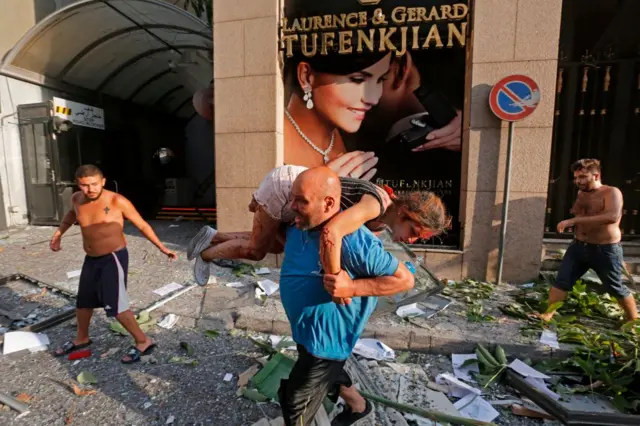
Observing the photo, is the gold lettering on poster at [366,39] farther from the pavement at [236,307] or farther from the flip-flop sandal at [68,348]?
the flip-flop sandal at [68,348]

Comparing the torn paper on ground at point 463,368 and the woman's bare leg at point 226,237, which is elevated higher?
the woman's bare leg at point 226,237

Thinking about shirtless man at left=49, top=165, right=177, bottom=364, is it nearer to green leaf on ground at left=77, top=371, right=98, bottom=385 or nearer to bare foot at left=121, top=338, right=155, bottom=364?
bare foot at left=121, top=338, right=155, bottom=364

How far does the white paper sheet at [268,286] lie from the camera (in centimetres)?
484

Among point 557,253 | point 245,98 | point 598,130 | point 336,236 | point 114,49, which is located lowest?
point 557,253

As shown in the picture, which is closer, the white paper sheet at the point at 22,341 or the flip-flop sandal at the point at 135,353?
the flip-flop sandal at the point at 135,353

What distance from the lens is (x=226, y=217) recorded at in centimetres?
616

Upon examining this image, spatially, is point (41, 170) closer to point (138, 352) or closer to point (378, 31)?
point (138, 352)

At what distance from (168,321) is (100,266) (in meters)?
1.06

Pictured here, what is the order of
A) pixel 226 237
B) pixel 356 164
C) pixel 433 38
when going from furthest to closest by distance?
pixel 356 164 → pixel 433 38 → pixel 226 237

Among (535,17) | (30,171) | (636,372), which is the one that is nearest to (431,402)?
(636,372)

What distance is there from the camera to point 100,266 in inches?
131

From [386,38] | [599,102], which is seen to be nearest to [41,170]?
[386,38]

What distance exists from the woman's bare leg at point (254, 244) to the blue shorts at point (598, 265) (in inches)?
141

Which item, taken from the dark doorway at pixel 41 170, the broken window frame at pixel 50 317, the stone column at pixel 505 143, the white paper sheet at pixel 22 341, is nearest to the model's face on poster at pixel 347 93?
the stone column at pixel 505 143
